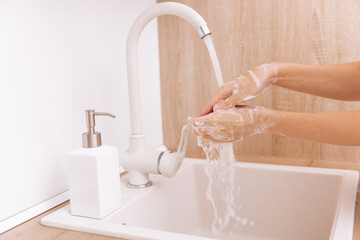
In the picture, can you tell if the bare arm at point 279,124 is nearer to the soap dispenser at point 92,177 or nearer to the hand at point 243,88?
the hand at point 243,88

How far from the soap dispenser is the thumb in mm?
221

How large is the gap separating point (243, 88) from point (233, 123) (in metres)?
0.10

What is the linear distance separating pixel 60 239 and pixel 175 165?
0.30m

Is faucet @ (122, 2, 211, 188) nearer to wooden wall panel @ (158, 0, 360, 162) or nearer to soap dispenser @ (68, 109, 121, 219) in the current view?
soap dispenser @ (68, 109, 121, 219)

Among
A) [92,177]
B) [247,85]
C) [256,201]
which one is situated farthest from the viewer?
[256,201]

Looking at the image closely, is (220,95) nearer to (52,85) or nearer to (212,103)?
(212,103)

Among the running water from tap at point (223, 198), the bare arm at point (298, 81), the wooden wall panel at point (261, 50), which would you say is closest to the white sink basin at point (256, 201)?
the running water from tap at point (223, 198)

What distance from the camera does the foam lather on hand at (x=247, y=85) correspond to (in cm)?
71

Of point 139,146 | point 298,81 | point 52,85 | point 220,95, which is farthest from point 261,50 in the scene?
point 52,85

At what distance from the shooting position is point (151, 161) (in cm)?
81

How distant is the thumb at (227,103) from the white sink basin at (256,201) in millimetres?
262

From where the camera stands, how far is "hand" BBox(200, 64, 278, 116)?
0.71 m

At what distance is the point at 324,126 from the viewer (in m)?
0.65

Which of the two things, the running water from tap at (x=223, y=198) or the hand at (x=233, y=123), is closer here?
the hand at (x=233, y=123)
